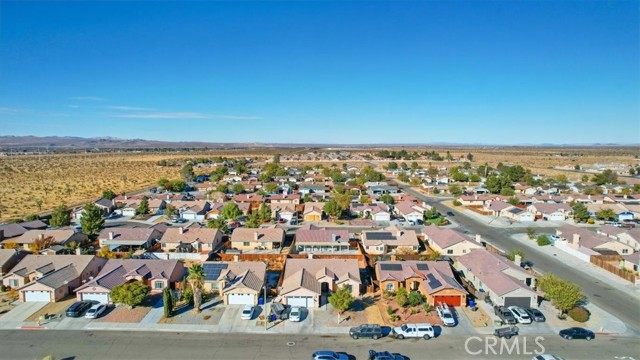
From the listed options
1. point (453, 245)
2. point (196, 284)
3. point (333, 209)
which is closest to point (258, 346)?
point (196, 284)

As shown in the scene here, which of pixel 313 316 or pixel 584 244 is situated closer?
pixel 313 316

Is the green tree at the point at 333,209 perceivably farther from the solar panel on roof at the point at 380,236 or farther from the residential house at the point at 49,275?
the residential house at the point at 49,275

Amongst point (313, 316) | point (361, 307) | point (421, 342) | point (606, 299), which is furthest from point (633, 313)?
point (313, 316)

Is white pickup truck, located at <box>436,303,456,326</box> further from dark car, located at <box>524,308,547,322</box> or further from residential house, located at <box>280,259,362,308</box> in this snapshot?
residential house, located at <box>280,259,362,308</box>

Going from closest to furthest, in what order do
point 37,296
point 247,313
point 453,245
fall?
point 247,313 < point 37,296 < point 453,245

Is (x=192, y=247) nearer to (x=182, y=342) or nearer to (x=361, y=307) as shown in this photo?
(x=182, y=342)

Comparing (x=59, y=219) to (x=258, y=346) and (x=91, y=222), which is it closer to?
(x=91, y=222)

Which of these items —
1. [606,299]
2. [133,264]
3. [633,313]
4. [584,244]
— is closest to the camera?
[633,313]
